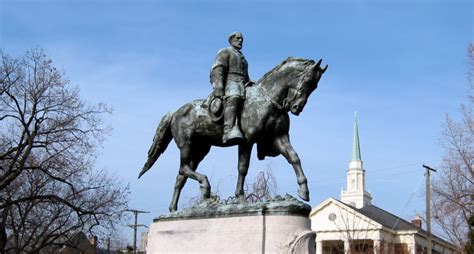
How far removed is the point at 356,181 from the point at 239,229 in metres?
98.1

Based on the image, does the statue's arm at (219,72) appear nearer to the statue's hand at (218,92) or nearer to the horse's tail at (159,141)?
the statue's hand at (218,92)

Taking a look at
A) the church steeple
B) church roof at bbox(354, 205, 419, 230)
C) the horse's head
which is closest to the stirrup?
the horse's head

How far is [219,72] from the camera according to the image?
10.8m

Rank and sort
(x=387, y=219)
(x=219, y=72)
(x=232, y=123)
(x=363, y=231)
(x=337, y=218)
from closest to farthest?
(x=232, y=123) → (x=219, y=72) → (x=363, y=231) → (x=337, y=218) → (x=387, y=219)

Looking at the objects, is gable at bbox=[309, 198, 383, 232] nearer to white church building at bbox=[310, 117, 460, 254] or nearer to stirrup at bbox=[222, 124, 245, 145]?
white church building at bbox=[310, 117, 460, 254]

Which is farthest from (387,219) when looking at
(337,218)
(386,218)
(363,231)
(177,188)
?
(177,188)

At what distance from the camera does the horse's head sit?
33.2ft

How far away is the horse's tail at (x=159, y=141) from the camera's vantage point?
1174cm

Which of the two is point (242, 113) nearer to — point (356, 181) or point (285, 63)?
point (285, 63)

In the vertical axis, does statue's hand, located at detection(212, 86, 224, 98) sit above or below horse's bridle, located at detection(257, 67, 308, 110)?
above

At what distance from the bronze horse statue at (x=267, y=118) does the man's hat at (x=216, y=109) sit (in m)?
0.12

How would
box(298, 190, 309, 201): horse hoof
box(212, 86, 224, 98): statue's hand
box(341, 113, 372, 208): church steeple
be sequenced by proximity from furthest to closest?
box(341, 113, 372, 208): church steeple < box(212, 86, 224, 98): statue's hand < box(298, 190, 309, 201): horse hoof

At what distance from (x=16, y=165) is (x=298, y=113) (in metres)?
17.6

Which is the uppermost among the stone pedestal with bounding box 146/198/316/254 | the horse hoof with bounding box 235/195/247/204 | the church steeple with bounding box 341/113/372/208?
the church steeple with bounding box 341/113/372/208
